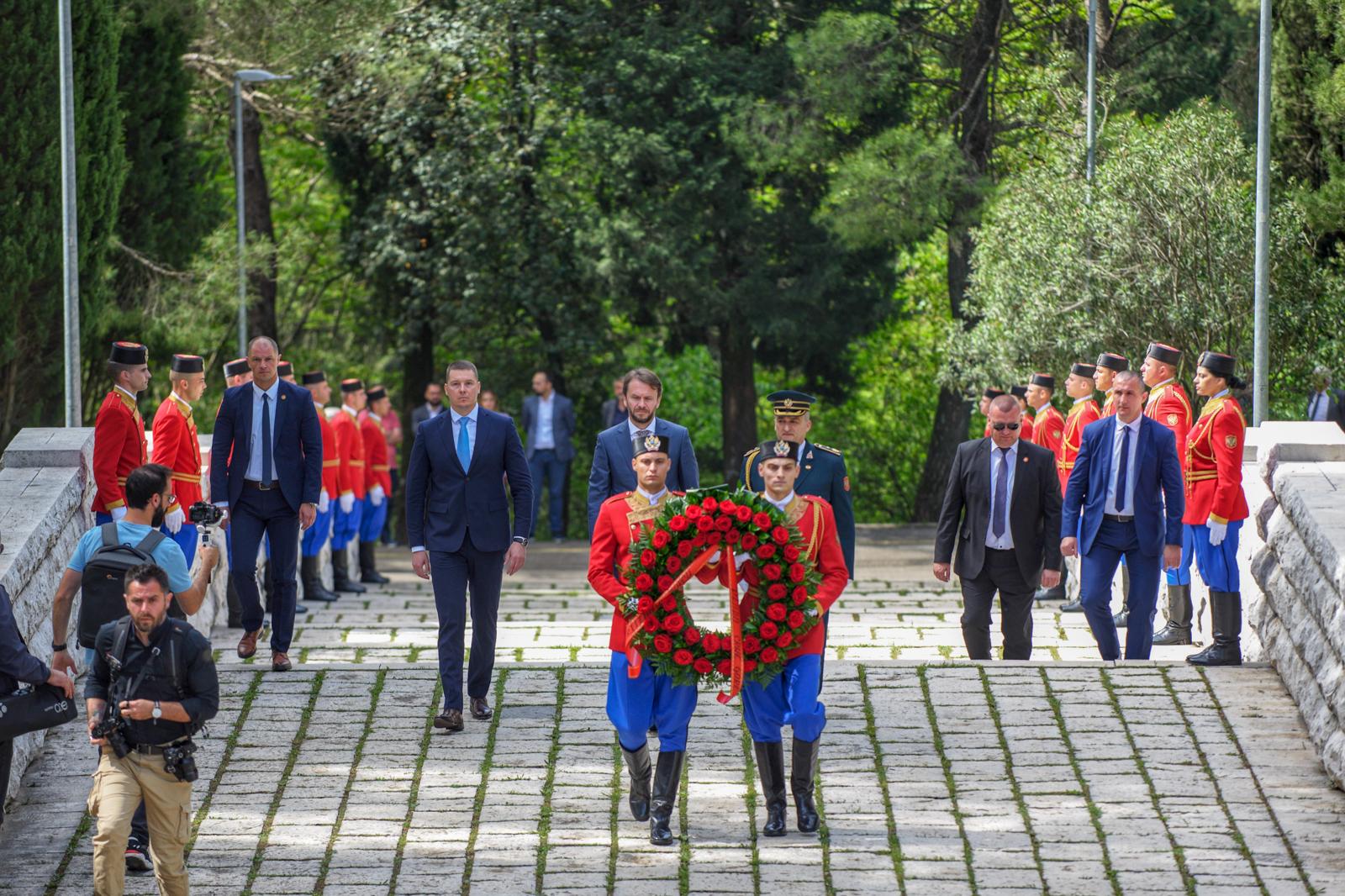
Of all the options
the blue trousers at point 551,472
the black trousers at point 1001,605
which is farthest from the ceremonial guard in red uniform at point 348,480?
the black trousers at point 1001,605

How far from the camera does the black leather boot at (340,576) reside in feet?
57.6

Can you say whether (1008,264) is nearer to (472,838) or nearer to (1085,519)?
(1085,519)

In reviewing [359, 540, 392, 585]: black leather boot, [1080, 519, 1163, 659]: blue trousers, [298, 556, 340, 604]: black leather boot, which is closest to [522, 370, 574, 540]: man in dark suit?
[359, 540, 392, 585]: black leather boot

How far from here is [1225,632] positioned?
1162 cm

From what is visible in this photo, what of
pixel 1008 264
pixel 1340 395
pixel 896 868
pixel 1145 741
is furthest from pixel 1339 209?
pixel 896 868

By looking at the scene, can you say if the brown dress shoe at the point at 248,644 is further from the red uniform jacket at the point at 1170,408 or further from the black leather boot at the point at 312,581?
the red uniform jacket at the point at 1170,408

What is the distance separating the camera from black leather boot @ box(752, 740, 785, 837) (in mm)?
8648

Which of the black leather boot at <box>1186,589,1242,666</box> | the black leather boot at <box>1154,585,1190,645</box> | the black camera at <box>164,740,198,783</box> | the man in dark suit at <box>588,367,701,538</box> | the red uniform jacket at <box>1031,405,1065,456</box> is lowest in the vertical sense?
the black leather boot at <box>1154,585,1190,645</box>

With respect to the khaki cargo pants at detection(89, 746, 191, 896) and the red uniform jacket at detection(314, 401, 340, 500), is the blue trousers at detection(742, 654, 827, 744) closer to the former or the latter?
the khaki cargo pants at detection(89, 746, 191, 896)

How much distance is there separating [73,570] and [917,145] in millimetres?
17010

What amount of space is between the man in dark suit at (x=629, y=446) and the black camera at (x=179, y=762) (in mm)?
3014

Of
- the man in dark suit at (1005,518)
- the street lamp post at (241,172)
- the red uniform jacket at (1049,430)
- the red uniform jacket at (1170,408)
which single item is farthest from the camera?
the street lamp post at (241,172)

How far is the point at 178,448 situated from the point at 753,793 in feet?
15.6

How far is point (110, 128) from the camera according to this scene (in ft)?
68.2
